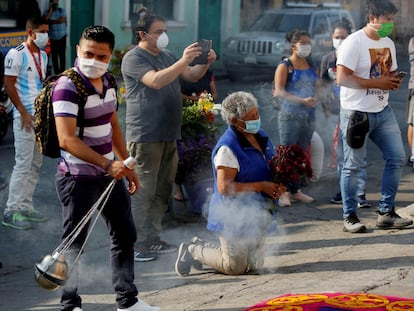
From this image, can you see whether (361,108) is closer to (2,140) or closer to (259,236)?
(259,236)

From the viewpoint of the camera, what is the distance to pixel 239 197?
22.7 feet

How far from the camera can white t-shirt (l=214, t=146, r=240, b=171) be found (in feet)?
22.6

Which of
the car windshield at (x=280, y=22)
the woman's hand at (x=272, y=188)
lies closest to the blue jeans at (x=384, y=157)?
the woman's hand at (x=272, y=188)

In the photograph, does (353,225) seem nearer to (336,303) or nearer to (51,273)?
(336,303)

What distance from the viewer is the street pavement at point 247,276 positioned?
648cm

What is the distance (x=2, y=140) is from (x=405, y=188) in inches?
209

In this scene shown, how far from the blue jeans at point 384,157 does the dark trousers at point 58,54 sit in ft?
33.1

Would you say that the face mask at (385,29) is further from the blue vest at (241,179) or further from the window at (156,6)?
the window at (156,6)

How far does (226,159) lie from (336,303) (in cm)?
141

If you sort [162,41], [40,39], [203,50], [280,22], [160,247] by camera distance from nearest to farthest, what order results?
[162,41] < [203,50] < [160,247] < [40,39] < [280,22]

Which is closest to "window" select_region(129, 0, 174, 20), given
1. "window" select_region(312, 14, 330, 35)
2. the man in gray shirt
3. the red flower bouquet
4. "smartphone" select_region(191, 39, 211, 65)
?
"window" select_region(312, 14, 330, 35)

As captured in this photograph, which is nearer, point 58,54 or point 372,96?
point 372,96

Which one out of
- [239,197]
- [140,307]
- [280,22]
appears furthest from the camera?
[280,22]

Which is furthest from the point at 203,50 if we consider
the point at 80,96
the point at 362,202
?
the point at 362,202
